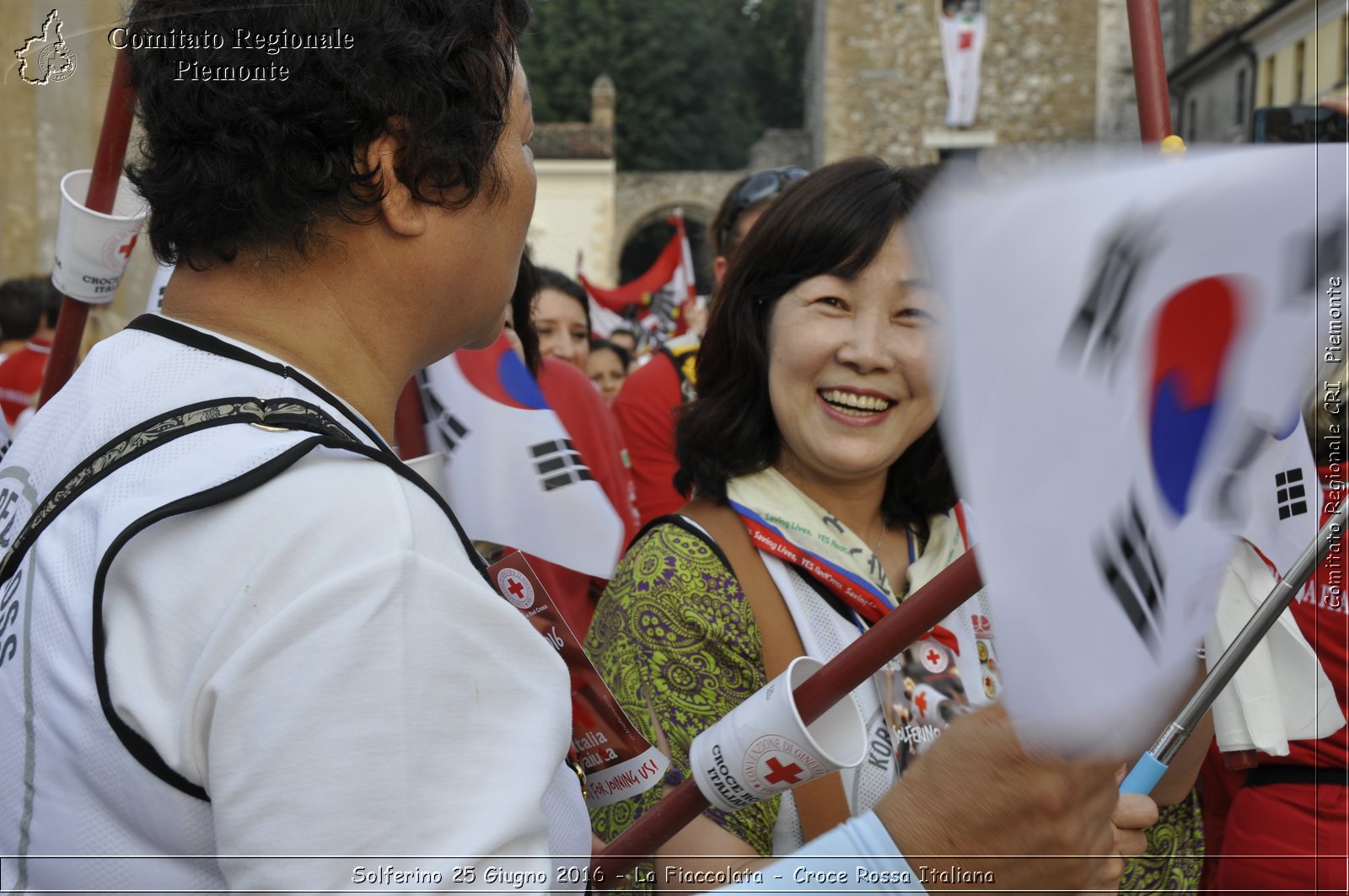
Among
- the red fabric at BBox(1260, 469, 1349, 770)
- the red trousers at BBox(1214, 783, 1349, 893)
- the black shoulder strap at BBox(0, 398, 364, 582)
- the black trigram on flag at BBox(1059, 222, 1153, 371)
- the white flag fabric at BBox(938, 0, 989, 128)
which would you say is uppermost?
the white flag fabric at BBox(938, 0, 989, 128)

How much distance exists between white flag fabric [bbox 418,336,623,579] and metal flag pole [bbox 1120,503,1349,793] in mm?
1099

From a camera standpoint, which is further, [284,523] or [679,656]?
[679,656]

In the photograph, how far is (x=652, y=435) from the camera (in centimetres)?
399

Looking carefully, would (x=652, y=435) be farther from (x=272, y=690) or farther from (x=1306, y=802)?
(x=272, y=690)

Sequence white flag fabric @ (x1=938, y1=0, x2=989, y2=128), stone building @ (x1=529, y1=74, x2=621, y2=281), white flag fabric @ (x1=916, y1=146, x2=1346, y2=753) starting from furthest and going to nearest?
stone building @ (x1=529, y1=74, x2=621, y2=281) → white flag fabric @ (x1=938, y1=0, x2=989, y2=128) → white flag fabric @ (x1=916, y1=146, x2=1346, y2=753)

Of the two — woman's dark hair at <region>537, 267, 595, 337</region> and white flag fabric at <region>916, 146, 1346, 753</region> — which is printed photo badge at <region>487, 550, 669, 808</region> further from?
woman's dark hair at <region>537, 267, 595, 337</region>

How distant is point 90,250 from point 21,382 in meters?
2.55

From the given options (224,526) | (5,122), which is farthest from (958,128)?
(224,526)

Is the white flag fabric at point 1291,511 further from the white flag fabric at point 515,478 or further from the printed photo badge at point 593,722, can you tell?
the white flag fabric at point 515,478

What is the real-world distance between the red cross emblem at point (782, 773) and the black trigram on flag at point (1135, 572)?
→ 2.14 ft

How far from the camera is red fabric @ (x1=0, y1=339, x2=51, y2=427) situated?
4.42 meters

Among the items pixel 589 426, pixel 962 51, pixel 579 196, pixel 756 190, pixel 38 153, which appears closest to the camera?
pixel 589 426

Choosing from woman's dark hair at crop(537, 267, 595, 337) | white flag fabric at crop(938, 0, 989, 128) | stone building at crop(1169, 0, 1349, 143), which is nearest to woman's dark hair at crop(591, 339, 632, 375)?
woman's dark hair at crop(537, 267, 595, 337)

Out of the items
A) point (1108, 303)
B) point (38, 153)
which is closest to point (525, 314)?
point (1108, 303)
